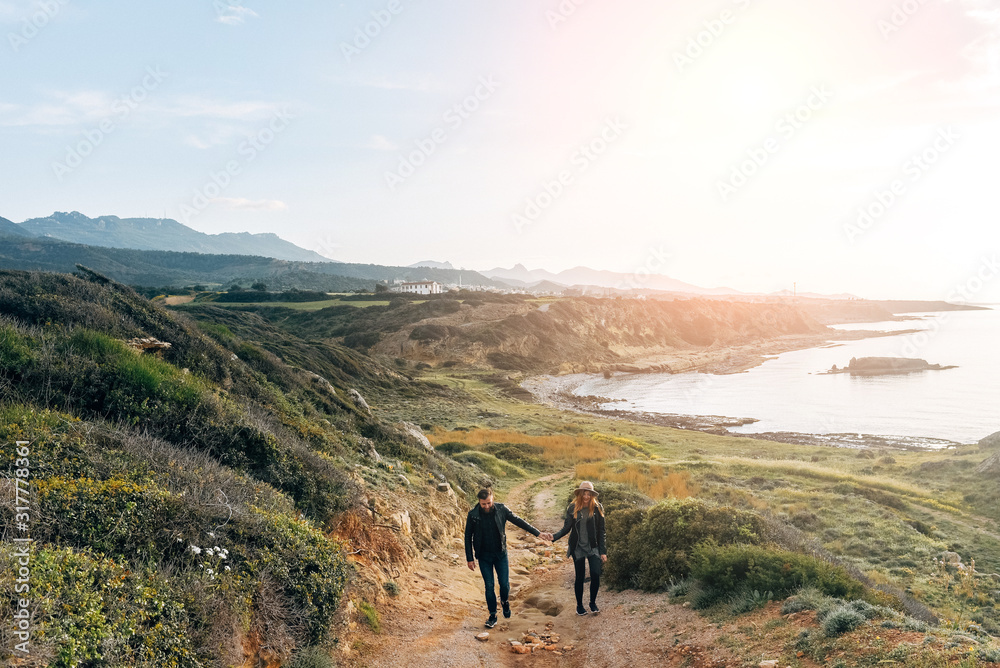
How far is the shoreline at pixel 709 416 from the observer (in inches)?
1549

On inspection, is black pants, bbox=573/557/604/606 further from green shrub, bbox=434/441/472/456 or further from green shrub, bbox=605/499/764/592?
green shrub, bbox=434/441/472/456

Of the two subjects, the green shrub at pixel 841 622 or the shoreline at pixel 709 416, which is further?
the shoreline at pixel 709 416

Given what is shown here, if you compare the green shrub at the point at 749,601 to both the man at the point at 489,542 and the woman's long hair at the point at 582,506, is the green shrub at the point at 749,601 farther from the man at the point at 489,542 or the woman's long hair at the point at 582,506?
the man at the point at 489,542

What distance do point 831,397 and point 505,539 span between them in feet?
210

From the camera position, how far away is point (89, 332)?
884 centimetres

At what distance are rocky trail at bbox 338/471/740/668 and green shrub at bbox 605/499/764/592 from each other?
0.40 meters

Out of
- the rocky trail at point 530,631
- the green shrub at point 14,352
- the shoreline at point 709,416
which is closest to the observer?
the rocky trail at point 530,631

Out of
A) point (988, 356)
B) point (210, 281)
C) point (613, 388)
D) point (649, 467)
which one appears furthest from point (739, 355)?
point (210, 281)

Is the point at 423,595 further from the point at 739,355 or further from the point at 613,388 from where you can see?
the point at 739,355

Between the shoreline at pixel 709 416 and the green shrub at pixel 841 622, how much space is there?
38611 mm

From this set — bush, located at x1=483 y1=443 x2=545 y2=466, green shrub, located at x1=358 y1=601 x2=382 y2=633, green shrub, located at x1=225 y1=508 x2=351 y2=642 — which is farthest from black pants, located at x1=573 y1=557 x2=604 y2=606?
bush, located at x1=483 y1=443 x2=545 y2=466

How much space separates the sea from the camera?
45.0m

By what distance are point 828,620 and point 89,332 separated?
1118 centimetres

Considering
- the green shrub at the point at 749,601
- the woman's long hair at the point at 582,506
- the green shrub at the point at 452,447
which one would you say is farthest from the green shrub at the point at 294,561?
the green shrub at the point at 452,447
